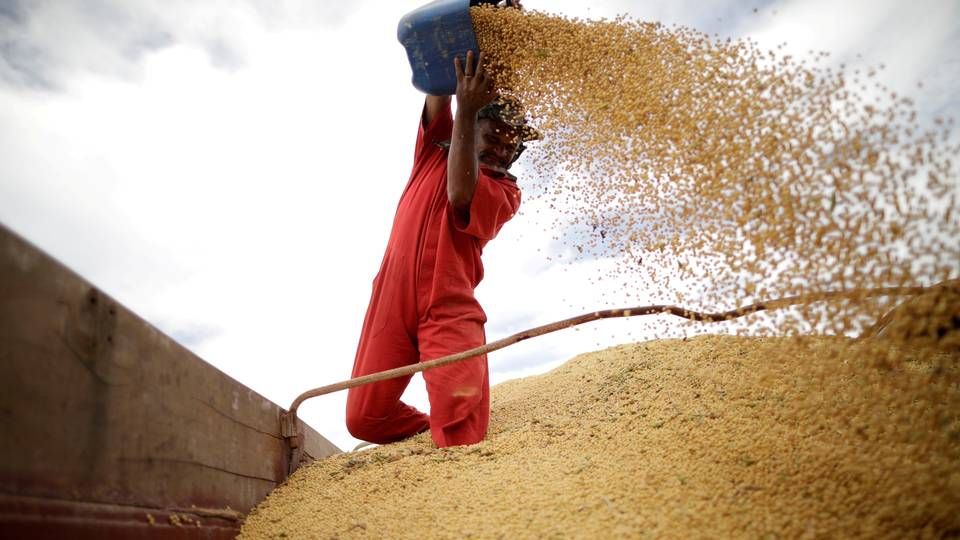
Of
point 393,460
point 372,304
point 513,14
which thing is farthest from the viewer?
point 372,304

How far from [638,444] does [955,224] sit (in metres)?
0.91

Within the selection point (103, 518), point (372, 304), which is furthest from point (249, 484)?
point (372, 304)

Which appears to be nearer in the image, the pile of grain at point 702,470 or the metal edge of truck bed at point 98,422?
the metal edge of truck bed at point 98,422

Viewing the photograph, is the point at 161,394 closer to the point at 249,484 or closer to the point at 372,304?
the point at 249,484

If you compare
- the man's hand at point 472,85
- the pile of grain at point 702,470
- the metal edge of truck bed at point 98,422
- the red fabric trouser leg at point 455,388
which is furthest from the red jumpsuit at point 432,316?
the metal edge of truck bed at point 98,422

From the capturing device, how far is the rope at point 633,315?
4.33 feet

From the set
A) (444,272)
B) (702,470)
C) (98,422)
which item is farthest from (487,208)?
(98,422)

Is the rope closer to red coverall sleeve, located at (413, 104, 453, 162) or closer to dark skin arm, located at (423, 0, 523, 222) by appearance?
dark skin arm, located at (423, 0, 523, 222)

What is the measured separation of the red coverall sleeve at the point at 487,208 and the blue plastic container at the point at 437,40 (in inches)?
15.9

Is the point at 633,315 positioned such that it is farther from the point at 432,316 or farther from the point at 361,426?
the point at 361,426

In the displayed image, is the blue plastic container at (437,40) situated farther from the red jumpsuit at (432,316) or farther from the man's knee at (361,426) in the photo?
the man's knee at (361,426)

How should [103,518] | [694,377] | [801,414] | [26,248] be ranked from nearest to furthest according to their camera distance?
[26,248] → [103,518] → [801,414] → [694,377]

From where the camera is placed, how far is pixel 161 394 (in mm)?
1403

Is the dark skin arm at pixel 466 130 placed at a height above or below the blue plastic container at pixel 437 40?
below
